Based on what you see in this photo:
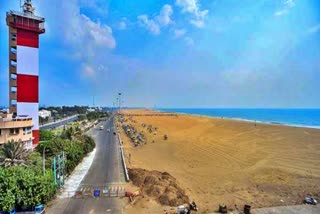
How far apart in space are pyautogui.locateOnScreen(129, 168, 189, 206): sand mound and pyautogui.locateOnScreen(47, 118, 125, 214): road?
1.99 m

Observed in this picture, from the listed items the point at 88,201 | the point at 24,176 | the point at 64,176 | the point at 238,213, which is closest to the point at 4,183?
the point at 24,176

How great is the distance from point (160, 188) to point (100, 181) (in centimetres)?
693

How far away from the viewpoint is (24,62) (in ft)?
110

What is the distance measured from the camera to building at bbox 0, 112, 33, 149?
1140 inches

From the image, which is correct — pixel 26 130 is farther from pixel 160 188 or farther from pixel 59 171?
pixel 160 188

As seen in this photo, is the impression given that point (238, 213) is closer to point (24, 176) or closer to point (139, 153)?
point (24, 176)

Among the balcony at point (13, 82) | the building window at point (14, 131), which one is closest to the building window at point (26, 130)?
the building window at point (14, 131)

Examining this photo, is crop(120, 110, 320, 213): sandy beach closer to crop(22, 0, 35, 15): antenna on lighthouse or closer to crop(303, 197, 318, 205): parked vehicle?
crop(303, 197, 318, 205): parked vehicle

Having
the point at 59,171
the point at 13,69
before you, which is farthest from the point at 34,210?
the point at 13,69

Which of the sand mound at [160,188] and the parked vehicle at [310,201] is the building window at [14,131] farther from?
the parked vehicle at [310,201]

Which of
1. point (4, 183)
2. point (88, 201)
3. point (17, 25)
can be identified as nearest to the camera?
point (4, 183)

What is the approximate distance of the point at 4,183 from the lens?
18109mm

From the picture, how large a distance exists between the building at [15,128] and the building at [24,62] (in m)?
2.00

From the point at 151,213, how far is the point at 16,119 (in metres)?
20.6
